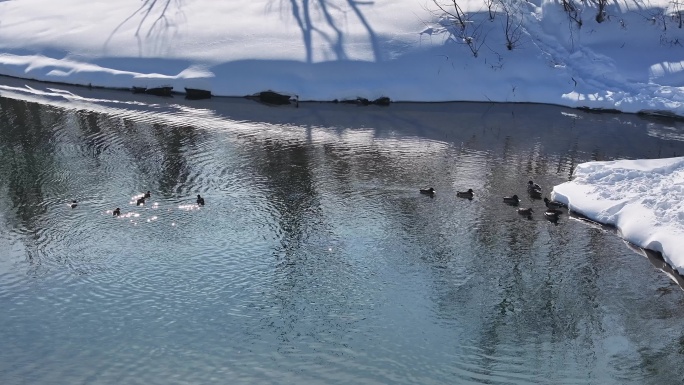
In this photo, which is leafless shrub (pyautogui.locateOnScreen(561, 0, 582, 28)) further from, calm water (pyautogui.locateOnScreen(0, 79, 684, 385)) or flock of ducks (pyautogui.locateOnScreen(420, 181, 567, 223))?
flock of ducks (pyautogui.locateOnScreen(420, 181, 567, 223))

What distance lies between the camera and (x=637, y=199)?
14.1 metres

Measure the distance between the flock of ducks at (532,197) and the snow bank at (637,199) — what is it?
287mm

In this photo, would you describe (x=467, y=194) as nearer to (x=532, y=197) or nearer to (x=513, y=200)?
(x=513, y=200)

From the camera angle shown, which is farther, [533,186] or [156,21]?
[156,21]

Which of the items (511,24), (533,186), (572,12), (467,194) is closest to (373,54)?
(511,24)

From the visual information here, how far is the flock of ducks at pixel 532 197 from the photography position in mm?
14141

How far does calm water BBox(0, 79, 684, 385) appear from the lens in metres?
9.76

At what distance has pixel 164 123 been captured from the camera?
1998cm

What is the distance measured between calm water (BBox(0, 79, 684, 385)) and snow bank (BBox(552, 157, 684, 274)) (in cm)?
37

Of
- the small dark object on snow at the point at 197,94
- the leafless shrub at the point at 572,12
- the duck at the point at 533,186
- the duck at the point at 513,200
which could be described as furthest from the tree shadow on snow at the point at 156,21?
the duck at the point at 513,200

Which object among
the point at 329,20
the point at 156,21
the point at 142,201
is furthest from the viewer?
the point at 156,21

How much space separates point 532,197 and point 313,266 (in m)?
5.14

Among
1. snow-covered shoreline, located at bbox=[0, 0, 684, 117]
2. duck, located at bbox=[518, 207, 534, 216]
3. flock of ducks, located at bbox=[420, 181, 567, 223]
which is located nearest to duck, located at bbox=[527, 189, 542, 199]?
flock of ducks, located at bbox=[420, 181, 567, 223]

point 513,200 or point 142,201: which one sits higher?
point 513,200
